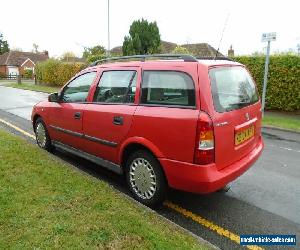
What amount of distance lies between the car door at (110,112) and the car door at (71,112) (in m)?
0.21

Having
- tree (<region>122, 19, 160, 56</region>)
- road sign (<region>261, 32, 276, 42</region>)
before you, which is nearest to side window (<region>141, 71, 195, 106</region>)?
road sign (<region>261, 32, 276, 42</region>)

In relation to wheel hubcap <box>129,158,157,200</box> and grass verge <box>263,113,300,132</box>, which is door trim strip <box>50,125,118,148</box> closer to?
wheel hubcap <box>129,158,157,200</box>

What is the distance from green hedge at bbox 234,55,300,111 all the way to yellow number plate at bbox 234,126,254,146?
9859 mm

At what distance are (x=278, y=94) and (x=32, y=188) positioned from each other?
38.9 feet

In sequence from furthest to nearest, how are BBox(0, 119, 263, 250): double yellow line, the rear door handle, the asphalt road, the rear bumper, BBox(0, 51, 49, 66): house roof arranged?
1. BBox(0, 51, 49, 66): house roof
2. the rear door handle
3. the asphalt road
4. the rear bumper
5. BBox(0, 119, 263, 250): double yellow line

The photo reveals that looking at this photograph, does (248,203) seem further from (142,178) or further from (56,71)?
(56,71)

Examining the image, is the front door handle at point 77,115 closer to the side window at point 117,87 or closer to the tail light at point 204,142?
the side window at point 117,87

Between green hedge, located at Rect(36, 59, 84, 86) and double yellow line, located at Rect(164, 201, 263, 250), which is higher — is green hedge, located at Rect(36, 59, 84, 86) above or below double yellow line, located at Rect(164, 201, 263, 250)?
above

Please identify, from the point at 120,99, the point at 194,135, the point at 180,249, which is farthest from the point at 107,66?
the point at 180,249

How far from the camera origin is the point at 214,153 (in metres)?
3.79

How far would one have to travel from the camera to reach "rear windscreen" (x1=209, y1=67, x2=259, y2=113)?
3.95 meters

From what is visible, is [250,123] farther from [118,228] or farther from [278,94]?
[278,94]

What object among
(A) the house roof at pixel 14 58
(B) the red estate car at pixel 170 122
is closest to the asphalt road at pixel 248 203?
(B) the red estate car at pixel 170 122

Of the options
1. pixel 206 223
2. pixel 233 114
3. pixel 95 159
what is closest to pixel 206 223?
pixel 206 223
